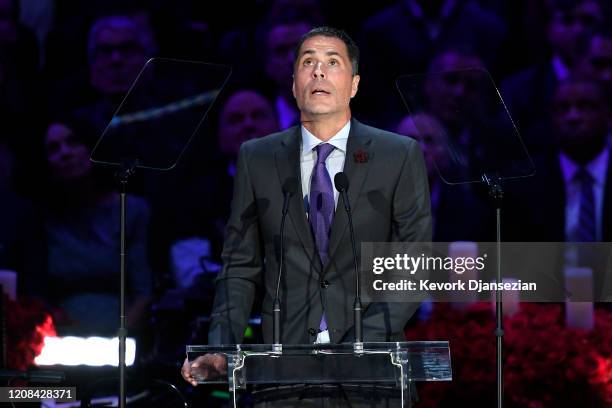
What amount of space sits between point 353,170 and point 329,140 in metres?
0.14

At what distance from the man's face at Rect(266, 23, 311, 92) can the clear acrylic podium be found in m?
3.34

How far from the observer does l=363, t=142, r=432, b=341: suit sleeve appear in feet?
10.7

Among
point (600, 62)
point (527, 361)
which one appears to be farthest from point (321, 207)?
point (600, 62)

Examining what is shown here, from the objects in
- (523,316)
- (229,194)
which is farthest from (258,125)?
(523,316)

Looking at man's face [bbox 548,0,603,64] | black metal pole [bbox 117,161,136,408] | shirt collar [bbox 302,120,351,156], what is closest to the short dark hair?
shirt collar [bbox 302,120,351,156]

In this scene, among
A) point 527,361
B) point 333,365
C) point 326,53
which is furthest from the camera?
point 527,361

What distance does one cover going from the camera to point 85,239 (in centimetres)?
607

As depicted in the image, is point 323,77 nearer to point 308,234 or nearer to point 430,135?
point 308,234

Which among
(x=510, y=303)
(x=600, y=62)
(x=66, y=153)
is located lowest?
(x=510, y=303)

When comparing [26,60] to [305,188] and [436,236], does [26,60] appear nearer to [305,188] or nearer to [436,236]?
[436,236]

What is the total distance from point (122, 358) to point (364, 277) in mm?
743

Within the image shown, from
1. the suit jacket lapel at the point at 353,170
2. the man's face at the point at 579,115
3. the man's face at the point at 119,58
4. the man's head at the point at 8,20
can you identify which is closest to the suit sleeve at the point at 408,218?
the suit jacket lapel at the point at 353,170

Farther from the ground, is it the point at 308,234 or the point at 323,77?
the point at 323,77

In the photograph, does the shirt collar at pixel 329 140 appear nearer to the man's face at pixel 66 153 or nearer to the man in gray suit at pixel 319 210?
the man in gray suit at pixel 319 210
